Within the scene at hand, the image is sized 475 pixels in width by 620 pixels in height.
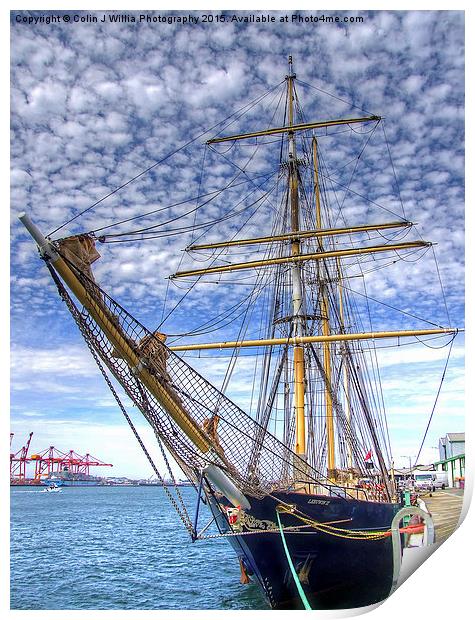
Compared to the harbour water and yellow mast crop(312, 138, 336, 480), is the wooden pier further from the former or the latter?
yellow mast crop(312, 138, 336, 480)

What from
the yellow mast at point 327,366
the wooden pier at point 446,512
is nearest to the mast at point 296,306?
the wooden pier at point 446,512

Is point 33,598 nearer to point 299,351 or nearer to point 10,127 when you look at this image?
point 299,351

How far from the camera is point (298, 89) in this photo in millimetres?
8922

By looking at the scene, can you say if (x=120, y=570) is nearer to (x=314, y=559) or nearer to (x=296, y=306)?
(x=314, y=559)

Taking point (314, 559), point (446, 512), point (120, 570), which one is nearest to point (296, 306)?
point (314, 559)

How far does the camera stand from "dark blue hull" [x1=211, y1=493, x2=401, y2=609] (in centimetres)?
847

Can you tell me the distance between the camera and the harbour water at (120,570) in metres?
12.5

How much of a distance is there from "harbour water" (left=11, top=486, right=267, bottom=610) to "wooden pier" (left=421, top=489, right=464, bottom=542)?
4.42 metres

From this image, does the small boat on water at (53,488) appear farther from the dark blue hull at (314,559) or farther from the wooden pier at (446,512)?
the wooden pier at (446,512)

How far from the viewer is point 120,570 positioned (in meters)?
16.9

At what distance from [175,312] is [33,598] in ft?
23.4

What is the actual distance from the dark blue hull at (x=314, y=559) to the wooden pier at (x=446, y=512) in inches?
36.1

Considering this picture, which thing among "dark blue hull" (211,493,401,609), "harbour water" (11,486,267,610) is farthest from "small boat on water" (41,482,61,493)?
"dark blue hull" (211,493,401,609)
